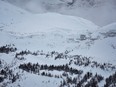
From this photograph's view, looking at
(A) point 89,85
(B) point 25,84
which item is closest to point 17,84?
(B) point 25,84

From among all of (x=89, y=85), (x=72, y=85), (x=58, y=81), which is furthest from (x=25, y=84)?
(x=89, y=85)

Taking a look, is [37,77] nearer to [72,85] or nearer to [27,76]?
[27,76]

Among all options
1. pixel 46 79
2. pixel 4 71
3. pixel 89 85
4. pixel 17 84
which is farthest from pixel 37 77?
pixel 89 85

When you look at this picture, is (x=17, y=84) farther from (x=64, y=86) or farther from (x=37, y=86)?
(x=64, y=86)

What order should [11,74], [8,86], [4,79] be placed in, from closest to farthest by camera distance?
[8,86] → [4,79] → [11,74]

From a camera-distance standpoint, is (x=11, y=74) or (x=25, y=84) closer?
(x=25, y=84)

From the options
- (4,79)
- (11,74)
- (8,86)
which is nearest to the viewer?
(8,86)

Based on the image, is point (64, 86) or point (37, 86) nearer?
point (37, 86)
